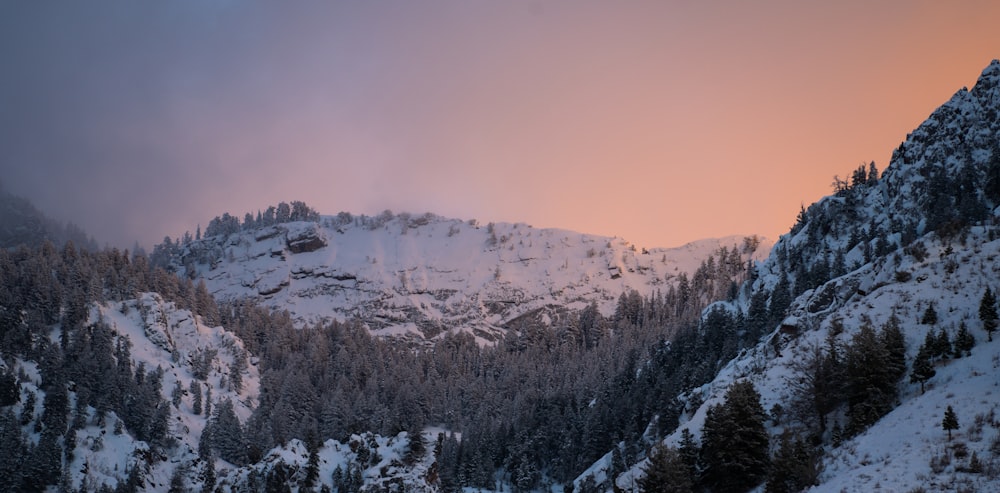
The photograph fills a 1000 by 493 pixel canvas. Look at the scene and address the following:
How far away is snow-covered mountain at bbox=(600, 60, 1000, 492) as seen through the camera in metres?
31.3

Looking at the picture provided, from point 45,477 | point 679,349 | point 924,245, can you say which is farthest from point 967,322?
point 45,477

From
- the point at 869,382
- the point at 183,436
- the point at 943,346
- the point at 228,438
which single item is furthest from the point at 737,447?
the point at 183,436

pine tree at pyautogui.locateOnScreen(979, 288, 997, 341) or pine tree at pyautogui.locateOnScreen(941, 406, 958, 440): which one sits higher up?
pine tree at pyautogui.locateOnScreen(979, 288, 997, 341)

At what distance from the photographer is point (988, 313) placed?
135ft

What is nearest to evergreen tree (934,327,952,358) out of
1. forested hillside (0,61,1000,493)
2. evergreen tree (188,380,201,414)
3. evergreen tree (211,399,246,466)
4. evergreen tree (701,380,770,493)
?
forested hillside (0,61,1000,493)

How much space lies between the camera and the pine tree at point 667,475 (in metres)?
39.6

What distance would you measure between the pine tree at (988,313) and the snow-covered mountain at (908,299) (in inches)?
24.1

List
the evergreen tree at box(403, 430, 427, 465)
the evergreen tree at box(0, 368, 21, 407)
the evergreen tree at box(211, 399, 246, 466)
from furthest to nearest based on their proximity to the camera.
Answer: the evergreen tree at box(211, 399, 246, 466)
the evergreen tree at box(0, 368, 21, 407)
the evergreen tree at box(403, 430, 427, 465)

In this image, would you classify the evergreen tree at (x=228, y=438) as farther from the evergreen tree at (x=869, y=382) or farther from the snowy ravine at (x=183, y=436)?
the evergreen tree at (x=869, y=382)

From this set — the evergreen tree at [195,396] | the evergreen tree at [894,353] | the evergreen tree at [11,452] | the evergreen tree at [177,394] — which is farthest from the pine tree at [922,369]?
the evergreen tree at [195,396]

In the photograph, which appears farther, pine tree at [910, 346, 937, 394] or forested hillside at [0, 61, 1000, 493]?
forested hillside at [0, 61, 1000, 493]

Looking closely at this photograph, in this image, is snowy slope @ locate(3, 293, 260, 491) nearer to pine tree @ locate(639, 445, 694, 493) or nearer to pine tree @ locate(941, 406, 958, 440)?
pine tree @ locate(639, 445, 694, 493)

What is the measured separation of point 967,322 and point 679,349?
60014mm

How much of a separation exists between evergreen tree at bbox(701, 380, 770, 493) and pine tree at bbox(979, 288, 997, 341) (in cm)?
1489
